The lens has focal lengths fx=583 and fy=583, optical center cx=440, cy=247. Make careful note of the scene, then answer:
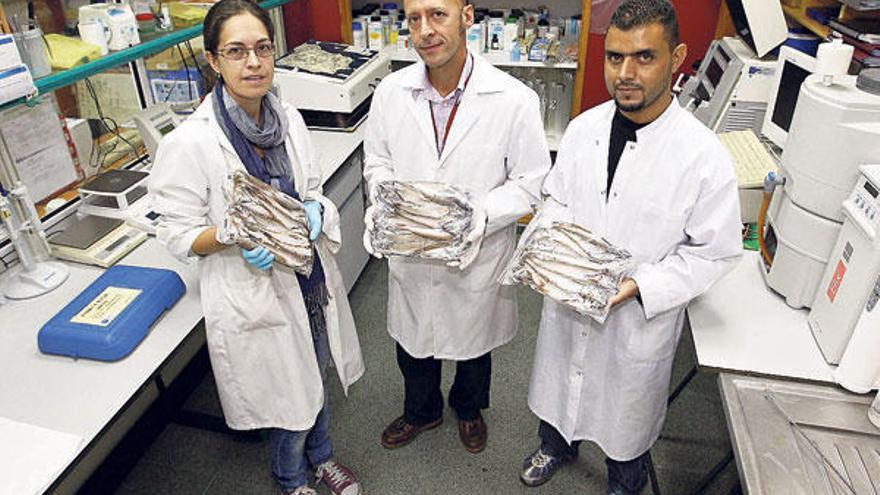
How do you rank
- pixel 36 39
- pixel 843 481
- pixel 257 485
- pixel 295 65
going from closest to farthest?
pixel 843 481, pixel 36 39, pixel 257 485, pixel 295 65

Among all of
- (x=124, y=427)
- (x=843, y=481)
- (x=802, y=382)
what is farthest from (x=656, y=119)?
(x=124, y=427)

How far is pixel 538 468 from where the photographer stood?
199 cm

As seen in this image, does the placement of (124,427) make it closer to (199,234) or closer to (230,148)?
(199,234)

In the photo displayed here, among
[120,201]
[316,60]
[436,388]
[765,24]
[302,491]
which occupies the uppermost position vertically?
[765,24]

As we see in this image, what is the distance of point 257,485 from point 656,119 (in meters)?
1.75

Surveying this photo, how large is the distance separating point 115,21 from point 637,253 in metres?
1.63

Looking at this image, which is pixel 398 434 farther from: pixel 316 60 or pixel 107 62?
pixel 316 60

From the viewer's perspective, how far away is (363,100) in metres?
2.86

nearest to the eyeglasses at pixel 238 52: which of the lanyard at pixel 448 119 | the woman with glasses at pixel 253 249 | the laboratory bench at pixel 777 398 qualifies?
the woman with glasses at pixel 253 249

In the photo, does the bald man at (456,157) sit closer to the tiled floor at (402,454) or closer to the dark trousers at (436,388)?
the dark trousers at (436,388)

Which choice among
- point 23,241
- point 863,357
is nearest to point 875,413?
point 863,357

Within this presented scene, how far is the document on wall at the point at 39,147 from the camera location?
1807 millimetres

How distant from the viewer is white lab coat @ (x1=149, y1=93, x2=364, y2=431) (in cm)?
135

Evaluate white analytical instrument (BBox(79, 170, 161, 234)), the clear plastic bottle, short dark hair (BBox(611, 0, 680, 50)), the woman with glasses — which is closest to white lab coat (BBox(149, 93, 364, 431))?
the woman with glasses
